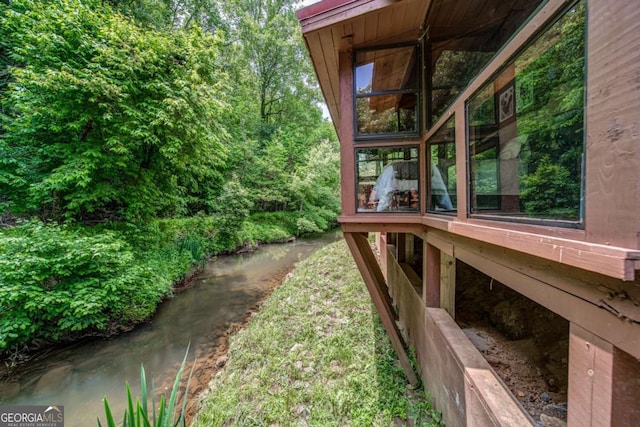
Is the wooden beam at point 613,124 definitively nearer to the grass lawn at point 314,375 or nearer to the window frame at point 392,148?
the window frame at point 392,148

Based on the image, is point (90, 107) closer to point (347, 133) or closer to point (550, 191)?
point (347, 133)

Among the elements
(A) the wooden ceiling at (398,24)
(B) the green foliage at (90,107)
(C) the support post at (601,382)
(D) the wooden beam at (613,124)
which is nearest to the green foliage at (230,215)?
(B) the green foliage at (90,107)

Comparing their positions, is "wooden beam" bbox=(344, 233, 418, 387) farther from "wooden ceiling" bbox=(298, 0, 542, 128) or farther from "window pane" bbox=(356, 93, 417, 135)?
"wooden ceiling" bbox=(298, 0, 542, 128)

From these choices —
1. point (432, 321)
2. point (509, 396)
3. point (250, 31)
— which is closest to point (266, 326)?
point (432, 321)

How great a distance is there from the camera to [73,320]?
4105mm

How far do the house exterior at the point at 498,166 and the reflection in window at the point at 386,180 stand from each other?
0.05ft

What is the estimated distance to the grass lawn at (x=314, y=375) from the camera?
2672 millimetres

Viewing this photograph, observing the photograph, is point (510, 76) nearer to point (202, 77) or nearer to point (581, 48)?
point (581, 48)

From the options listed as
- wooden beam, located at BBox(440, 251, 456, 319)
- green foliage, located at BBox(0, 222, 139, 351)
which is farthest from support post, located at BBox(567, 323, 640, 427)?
green foliage, located at BBox(0, 222, 139, 351)

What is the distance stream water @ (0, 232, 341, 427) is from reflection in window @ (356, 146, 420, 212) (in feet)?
9.29

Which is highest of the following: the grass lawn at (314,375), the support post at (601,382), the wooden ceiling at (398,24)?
the wooden ceiling at (398,24)

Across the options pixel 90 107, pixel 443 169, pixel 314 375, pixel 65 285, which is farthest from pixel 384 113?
pixel 90 107

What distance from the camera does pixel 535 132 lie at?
4.64ft

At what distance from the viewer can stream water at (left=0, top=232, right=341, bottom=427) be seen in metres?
3.34
